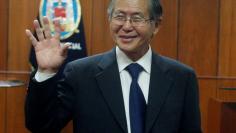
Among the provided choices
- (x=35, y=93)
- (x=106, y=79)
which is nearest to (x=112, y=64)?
(x=106, y=79)

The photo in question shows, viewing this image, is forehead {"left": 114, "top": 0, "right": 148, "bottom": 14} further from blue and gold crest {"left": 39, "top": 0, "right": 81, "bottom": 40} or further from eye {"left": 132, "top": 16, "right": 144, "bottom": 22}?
blue and gold crest {"left": 39, "top": 0, "right": 81, "bottom": 40}

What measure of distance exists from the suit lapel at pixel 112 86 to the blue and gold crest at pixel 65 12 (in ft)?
5.41

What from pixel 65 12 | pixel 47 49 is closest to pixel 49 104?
pixel 47 49

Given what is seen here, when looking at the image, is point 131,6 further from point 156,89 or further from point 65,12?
point 65,12

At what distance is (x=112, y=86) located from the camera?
146 cm

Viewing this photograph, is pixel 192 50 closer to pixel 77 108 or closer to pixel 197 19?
pixel 197 19

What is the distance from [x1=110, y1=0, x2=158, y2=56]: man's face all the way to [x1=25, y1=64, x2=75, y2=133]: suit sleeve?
245 millimetres

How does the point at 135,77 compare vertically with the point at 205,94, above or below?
above

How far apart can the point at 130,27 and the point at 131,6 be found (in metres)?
0.08

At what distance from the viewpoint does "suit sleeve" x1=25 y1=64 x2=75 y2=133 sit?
1.32m

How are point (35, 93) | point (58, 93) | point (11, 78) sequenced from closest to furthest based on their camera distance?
point (35, 93)
point (58, 93)
point (11, 78)

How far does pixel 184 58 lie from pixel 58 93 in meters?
2.02

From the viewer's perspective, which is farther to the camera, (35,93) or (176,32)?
(176,32)

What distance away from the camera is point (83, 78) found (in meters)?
1.48
